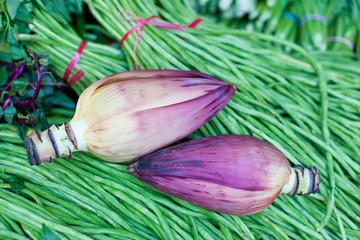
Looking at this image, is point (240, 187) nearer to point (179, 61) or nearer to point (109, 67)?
point (179, 61)

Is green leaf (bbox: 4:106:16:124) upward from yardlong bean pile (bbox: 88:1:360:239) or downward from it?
downward

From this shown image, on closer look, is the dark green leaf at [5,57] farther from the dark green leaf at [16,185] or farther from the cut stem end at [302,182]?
the cut stem end at [302,182]

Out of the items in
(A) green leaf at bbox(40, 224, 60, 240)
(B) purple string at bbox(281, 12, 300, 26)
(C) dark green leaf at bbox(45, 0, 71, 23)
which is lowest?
(A) green leaf at bbox(40, 224, 60, 240)

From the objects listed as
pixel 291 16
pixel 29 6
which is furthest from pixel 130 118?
pixel 291 16

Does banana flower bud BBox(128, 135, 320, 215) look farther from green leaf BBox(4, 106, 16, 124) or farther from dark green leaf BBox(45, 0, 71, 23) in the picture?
dark green leaf BBox(45, 0, 71, 23)

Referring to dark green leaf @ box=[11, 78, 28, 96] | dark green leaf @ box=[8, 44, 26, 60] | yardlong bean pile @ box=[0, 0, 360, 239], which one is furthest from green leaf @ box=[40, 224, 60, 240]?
dark green leaf @ box=[8, 44, 26, 60]
